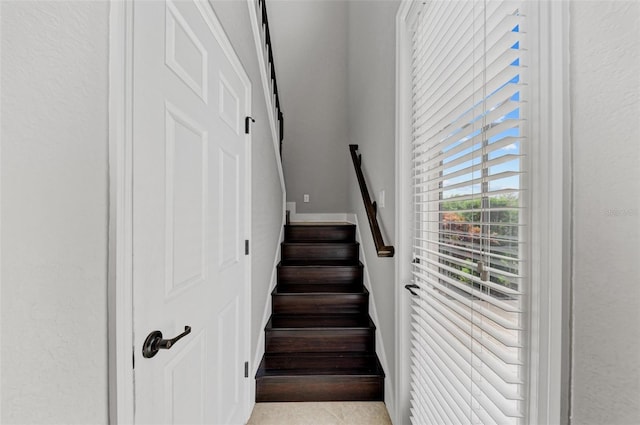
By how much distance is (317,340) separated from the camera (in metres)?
2.10

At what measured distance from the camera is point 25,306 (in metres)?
0.46

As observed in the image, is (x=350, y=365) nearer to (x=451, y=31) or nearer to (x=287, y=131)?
(x=451, y=31)

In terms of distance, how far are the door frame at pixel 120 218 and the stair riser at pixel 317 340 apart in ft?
4.81

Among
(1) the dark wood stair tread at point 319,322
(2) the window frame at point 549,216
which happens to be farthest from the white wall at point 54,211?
(1) the dark wood stair tread at point 319,322

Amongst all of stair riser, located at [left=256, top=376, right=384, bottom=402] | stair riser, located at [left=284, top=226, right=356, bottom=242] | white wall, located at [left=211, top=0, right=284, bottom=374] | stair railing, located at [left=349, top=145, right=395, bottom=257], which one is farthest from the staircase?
stair railing, located at [left=349, top=145, right=395, bottom=257]

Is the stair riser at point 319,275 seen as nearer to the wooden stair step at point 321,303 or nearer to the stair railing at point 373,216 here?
the wooden stair step at point 321,303

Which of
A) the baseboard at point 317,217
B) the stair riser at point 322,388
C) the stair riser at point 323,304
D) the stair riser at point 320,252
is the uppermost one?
the baseboard at point 317,217

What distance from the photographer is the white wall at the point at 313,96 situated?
3.81m

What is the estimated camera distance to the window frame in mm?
570

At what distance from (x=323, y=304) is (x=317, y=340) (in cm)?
29

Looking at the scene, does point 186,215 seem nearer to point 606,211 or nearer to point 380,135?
point 606,211

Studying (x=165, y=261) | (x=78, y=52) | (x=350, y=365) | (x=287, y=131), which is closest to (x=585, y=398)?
(x=165, y=261)

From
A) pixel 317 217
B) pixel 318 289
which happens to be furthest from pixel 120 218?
pixel 317 217

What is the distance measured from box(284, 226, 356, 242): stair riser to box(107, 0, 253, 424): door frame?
7.58 feet
